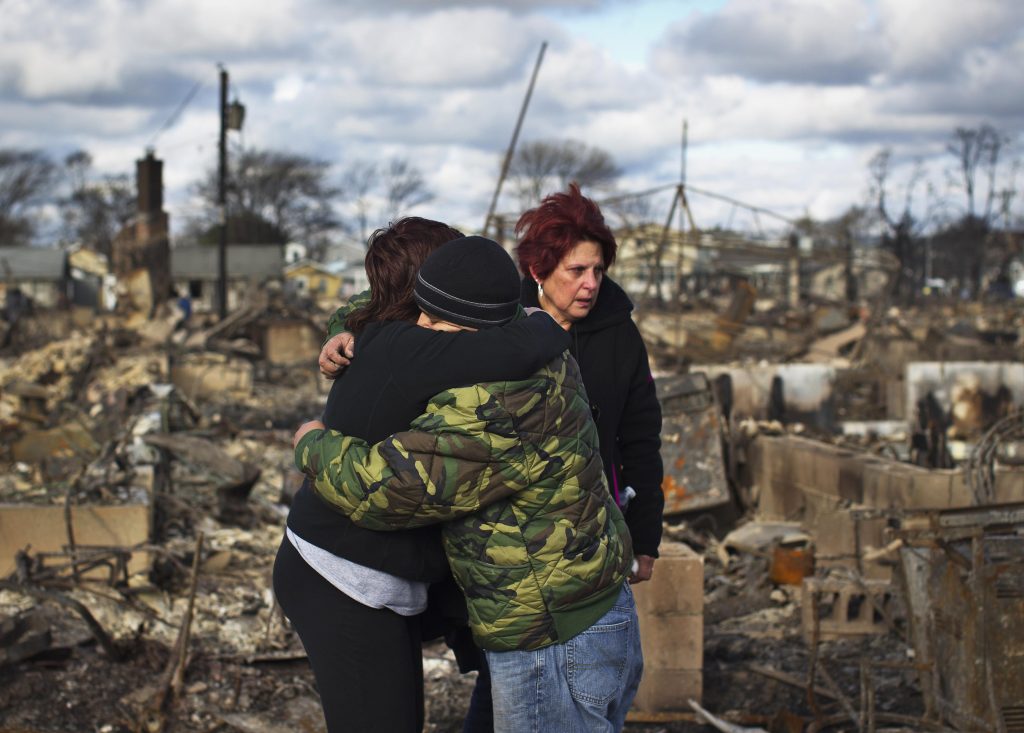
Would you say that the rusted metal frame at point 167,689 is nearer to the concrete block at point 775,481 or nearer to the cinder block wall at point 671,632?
the cinder block wall at point 671,632

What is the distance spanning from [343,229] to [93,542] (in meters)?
58.4

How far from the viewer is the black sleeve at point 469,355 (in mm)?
2260

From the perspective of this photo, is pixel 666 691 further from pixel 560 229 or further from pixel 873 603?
pixel 560 229

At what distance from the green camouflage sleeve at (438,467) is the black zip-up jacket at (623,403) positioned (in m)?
0.87

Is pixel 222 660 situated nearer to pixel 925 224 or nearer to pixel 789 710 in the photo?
pixel 789 710

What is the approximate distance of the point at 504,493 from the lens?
2.24 metres

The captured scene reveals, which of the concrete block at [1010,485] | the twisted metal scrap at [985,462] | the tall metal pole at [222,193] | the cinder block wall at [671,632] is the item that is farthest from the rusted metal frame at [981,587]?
the tall metal pole at [222,193]

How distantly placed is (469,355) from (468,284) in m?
0.15

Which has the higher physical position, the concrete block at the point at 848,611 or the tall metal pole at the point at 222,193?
the tall metal pole at the point at 222,193

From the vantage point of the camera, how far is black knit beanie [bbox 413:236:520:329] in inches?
91.6

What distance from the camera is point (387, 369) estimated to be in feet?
7.68

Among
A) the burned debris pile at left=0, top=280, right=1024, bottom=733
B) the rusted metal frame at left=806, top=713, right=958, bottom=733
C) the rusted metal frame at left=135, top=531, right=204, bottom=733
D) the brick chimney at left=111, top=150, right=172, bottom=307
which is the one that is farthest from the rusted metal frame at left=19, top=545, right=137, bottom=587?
the brick chimney at left=111, top=150, right=172, bottom=307

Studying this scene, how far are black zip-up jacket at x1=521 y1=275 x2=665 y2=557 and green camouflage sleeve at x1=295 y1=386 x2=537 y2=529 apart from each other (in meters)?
0.87

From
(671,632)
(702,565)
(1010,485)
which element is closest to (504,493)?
(702,565)
